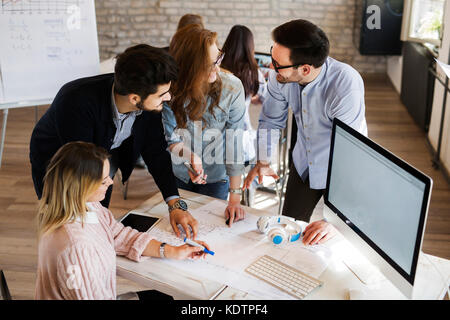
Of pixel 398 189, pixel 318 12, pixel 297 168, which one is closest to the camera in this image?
pixel 398 189

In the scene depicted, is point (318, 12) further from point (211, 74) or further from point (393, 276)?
point (393, 276)

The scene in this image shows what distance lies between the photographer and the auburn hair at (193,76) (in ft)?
6.42

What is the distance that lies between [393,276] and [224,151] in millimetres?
1031

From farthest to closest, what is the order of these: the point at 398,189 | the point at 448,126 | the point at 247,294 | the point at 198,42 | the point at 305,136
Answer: the point at 448,126
the point at 305,136
the point at 198,42
the point at 247,294
the point at 398,189

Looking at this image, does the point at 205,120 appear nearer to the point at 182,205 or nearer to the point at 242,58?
the point at 182,205

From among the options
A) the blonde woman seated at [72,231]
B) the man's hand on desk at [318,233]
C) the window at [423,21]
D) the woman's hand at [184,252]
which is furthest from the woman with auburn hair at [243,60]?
the window at [423,21]

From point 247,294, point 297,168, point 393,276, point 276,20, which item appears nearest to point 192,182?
point 297,168

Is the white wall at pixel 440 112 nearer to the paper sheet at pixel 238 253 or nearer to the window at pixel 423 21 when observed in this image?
the window at pixel 423 21

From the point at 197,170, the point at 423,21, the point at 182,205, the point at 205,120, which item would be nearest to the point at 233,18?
the point at 423,21

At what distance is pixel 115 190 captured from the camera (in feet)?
12.5

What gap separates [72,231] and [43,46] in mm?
2440

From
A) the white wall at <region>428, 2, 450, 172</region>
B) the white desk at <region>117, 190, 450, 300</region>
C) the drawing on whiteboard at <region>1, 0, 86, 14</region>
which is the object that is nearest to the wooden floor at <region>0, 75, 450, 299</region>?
the white wall at <region>428, 2, 450, 172</region>

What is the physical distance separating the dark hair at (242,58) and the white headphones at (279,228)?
1.51 meters

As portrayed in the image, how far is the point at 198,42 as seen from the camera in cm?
195
